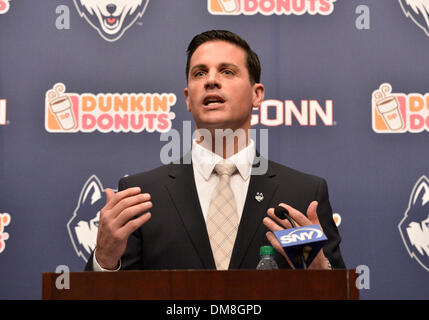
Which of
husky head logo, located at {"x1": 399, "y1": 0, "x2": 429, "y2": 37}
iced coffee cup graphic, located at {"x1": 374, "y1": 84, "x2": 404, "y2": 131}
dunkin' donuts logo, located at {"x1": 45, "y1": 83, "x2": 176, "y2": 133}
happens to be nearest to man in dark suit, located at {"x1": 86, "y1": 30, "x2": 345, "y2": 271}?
dunkin' donuts logo, located at {"x1": 45, "y1": 83, "x2": 176, "y2": 133}

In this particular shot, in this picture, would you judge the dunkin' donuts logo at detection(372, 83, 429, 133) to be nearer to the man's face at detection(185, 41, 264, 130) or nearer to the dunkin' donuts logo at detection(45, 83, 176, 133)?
the man's face at detection(185, 41, 264, 130)

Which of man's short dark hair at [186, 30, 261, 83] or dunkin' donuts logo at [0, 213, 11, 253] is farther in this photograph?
dunkin' donuts logo at [0, 213, 11, 253]

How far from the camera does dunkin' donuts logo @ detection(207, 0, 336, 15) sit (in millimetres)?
2969

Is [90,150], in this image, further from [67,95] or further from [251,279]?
[251,279]

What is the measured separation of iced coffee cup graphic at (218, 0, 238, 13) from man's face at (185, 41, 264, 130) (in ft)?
2.10

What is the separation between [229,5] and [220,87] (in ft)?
2.92

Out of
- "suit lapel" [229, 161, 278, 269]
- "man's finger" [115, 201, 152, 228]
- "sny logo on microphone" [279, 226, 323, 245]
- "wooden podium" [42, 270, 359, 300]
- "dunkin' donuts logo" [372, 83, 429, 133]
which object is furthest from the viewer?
"dunkin' donuts logo" [372, 83, 429, 133]

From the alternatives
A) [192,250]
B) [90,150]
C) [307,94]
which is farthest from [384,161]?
[90,150]

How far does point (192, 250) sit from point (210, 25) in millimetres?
1384

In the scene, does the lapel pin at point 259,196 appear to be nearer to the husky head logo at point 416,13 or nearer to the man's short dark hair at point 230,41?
the man's short dark hair at point 230,41

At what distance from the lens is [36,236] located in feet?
9.25

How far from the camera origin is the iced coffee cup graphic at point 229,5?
2.97 meters

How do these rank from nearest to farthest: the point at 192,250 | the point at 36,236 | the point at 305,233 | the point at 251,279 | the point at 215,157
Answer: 1. the point at 251,279
2. the point at 305,233
3. the point at 192,250
4. the point at 215,157
5. the point at 36,236

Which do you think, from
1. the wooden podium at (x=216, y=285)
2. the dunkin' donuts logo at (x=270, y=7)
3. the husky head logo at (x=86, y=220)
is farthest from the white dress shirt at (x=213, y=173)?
the dunkin' donuts logo at (x=270, y=7)
